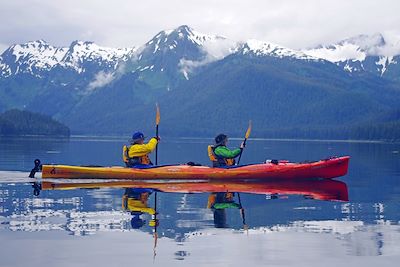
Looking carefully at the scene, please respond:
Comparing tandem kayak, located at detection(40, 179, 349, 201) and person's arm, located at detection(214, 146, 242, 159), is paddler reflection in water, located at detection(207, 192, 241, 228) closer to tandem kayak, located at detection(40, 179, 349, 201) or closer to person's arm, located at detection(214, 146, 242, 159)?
tandem kayak, located at detection(40, 179, 349, 201)

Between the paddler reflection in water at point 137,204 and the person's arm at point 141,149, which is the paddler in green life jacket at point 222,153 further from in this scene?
the paddler reflection in water at point 137,204

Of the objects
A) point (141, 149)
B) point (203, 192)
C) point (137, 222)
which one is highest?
point (141, 149)

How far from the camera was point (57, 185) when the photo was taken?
113 feet

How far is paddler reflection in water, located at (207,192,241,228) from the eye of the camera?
22297mm

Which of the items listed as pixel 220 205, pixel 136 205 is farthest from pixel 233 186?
pixel 136 205

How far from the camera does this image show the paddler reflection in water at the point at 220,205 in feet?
73.2

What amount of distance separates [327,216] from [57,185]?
15735 mm

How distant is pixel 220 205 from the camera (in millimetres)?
26500

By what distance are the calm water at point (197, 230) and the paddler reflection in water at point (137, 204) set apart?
0.09m

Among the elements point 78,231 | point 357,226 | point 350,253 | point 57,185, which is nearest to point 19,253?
point 78,231

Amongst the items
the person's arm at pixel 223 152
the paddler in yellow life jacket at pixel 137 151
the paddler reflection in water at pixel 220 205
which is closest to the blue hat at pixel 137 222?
the paddler reflection in water at pixel 220 205

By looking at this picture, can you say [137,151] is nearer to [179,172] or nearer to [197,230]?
[179,172]

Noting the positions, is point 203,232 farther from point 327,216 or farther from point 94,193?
point 94,193

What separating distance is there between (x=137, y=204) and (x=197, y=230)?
6637mm
